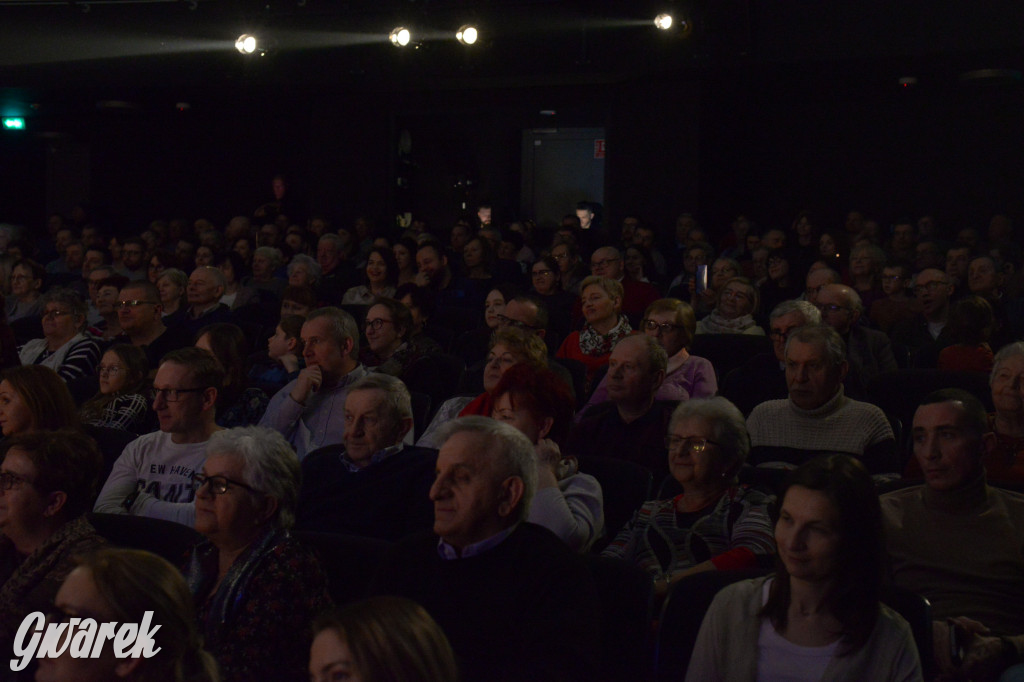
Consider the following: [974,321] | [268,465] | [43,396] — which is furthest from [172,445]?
[974,321]

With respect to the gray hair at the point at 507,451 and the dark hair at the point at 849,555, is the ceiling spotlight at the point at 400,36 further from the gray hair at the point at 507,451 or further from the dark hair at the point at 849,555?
the dark hair at the point at 849,555

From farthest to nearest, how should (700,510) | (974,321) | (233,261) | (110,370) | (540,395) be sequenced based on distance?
(233,261), (974,321), (110,370), (540,395), (700,510)

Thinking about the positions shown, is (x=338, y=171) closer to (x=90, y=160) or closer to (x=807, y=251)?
(x=90, y=160)

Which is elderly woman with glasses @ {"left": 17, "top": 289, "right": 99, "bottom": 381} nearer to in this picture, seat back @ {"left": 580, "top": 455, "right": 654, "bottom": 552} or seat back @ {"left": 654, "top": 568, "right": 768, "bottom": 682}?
seat back @ {"left": 580, "top": 455, "right": 654, "bottom": 552}

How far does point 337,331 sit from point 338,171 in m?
8.62

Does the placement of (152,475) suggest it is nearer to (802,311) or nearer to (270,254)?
(802,311)

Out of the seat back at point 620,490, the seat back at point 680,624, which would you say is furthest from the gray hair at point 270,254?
the seat back at point 680,624

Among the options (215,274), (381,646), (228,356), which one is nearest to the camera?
(381,646)

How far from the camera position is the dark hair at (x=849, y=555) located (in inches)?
77.5

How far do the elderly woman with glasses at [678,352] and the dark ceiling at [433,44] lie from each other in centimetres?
491

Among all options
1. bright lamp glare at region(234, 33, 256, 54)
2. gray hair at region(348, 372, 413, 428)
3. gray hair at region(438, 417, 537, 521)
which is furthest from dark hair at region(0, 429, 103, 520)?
bright lamp glare at region(234, 33, 256, 54)

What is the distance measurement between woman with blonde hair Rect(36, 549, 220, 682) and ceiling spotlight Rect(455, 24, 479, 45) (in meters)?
8.40

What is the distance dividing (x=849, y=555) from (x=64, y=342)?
163 inches

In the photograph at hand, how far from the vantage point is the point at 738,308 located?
5.51 metres
